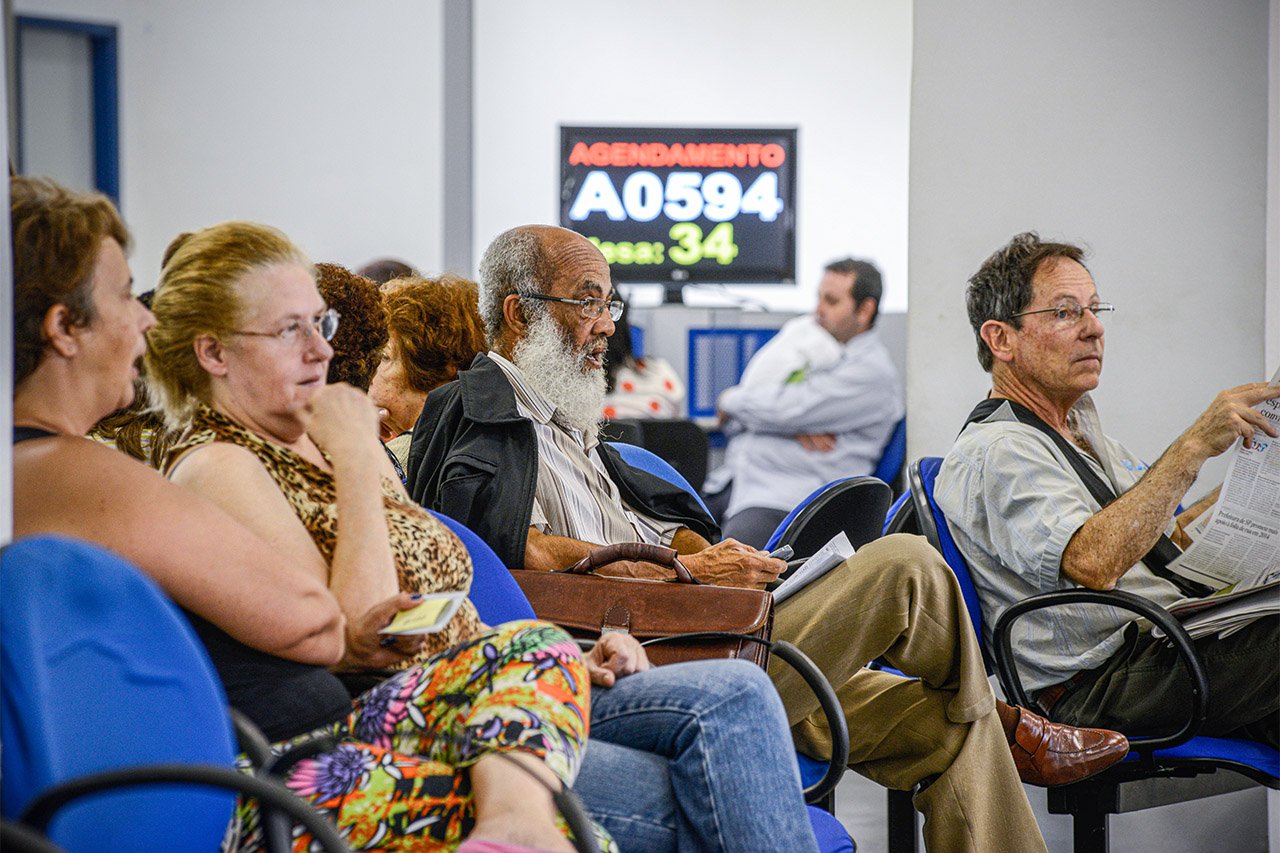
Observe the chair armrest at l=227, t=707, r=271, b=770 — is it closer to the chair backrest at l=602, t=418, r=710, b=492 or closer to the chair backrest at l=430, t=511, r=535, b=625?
the chair backrest at l=430, t=511, r=535, b=625

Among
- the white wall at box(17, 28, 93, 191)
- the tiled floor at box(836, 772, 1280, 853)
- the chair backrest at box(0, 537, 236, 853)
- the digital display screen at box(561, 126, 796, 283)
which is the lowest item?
the tiled floor at box(836, 772, 1280, 853)

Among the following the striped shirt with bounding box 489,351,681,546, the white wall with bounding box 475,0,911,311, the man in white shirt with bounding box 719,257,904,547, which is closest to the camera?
the striped shirt with bounding box 489,351,681,546

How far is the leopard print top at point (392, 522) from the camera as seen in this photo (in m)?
1.60

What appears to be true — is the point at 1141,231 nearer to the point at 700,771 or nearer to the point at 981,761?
the point at 981,761

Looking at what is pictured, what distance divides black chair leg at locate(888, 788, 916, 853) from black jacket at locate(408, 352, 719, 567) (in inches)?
30.7

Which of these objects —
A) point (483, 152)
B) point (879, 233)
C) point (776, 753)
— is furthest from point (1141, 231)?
point (483, 152)

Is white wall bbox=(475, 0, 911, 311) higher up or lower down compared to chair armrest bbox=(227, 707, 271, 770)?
higher up

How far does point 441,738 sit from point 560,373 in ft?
3.94

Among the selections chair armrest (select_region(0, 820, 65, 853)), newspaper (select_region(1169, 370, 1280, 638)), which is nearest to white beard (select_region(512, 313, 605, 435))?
newspaper (select_region(1169, 370, 1280, 638))

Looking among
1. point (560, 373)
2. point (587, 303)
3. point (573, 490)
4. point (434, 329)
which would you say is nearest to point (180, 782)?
point (573, 490)

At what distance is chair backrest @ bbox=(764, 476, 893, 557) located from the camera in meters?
2.55

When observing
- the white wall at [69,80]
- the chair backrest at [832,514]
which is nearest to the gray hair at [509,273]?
the chair backrest at [832,514]

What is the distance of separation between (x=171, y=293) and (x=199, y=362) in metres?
0.09

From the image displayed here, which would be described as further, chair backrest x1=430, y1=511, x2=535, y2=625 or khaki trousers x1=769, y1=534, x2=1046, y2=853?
khaki trousers x1=769, y1=534, x2=1046, y2=853
